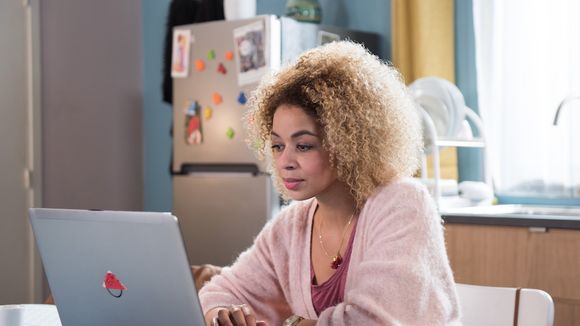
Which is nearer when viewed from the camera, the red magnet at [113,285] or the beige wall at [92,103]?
the red magnet at [113,285]

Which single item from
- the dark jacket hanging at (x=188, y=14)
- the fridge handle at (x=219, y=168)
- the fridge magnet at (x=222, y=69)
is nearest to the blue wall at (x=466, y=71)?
the fridge handle at (x=219, y=168)

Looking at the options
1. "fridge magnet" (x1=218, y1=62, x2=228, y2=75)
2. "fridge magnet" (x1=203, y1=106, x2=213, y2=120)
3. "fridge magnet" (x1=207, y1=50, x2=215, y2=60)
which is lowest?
"fridge magnet" (x1=203, y1=106, x2=213, y2=120)

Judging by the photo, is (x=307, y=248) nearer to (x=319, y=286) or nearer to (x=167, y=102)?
(x=319, y=286)

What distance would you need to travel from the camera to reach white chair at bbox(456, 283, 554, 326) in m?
1.44

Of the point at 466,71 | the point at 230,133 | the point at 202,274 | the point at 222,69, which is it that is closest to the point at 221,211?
the point at 230,133

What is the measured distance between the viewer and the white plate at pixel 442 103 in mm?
3170

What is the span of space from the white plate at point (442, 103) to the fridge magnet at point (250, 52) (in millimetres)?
692

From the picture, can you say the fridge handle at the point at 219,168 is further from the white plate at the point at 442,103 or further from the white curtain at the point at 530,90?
the white curtain at the point at 530,90

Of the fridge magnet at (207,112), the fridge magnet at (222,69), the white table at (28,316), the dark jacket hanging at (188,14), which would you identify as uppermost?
the dark jacket hanging at (188,14)

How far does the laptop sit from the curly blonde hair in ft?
1.51

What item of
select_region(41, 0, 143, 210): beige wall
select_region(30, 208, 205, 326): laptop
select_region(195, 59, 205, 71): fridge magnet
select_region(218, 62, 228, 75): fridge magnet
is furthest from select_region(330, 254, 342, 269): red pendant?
select_region(41, 0, 143, 210): beige wall

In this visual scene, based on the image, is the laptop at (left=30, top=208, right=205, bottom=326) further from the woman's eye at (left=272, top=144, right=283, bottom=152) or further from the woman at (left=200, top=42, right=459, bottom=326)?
the woman's eye at (left=272, top=144, right=283, bottom=152)

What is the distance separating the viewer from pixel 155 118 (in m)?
4.85

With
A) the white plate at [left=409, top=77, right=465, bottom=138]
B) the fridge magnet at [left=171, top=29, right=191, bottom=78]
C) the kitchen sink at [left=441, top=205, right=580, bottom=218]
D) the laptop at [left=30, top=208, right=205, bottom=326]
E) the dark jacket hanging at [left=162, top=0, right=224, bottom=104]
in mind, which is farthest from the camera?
the dark jacket hanging at [left=162, top=0, right=224, bottom=104]
